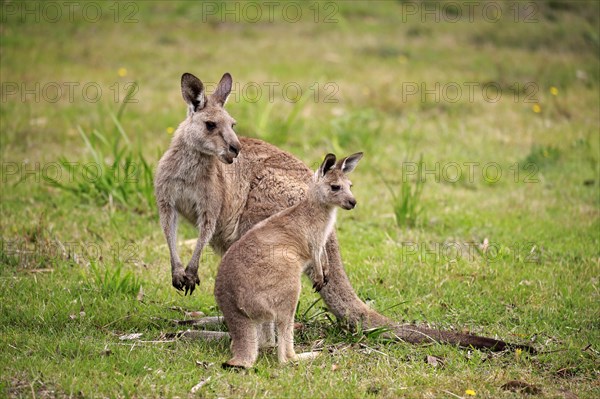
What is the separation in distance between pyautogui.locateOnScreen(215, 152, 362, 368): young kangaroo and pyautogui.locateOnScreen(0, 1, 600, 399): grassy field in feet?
0.86

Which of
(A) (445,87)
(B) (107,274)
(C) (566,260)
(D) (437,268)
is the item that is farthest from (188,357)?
(A) (445,87)

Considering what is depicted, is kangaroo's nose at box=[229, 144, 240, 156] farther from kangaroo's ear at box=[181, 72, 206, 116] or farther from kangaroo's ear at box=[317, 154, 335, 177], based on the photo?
kangaroo's ear at box=[317, 154, 335, 177]

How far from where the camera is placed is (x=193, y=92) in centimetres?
546

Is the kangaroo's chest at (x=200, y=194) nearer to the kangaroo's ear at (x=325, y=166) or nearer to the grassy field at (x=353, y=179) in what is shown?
the kangaroo's ear at (x=325, y=166)

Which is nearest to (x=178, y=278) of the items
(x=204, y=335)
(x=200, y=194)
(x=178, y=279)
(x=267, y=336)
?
(x=178, y=279)

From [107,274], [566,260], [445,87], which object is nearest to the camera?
[107,274]

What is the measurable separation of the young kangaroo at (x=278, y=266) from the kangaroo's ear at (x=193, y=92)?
0.96 meters

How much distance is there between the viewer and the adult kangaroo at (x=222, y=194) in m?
5.39

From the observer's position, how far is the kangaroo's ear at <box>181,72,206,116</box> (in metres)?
5.39

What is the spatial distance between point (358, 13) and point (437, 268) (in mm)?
8946

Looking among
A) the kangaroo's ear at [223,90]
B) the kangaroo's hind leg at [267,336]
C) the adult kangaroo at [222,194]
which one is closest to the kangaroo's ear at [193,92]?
the adult kangaroo at [222,194]

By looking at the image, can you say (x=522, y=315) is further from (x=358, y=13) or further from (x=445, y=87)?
(x=358, y=13)

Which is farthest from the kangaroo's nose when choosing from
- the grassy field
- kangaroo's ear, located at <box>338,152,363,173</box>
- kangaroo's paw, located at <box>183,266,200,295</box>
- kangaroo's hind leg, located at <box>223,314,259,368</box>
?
the grassy field

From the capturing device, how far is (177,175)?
217 inches
